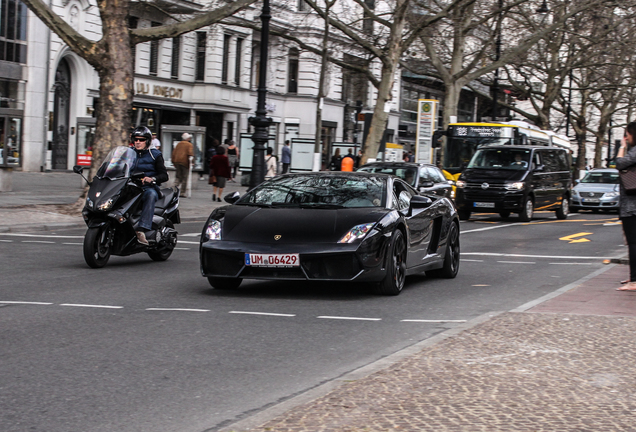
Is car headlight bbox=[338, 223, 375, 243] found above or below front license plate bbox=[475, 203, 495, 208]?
above

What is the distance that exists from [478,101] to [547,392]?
262 feet

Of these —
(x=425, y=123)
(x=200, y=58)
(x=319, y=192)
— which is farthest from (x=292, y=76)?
(x=319, y=192)

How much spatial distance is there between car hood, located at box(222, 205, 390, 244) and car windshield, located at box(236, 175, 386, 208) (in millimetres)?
247

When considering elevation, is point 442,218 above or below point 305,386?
above

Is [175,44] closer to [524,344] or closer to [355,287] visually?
[355,287]

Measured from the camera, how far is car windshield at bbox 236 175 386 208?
977cm

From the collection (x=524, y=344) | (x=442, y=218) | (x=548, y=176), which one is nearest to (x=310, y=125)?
(x=548, y=176)

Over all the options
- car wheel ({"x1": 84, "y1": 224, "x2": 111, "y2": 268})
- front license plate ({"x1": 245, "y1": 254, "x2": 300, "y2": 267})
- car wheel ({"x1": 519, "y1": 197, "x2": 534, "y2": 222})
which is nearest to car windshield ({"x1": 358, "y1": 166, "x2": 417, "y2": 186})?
car wheel ({"x1": 519, "y1": 197, "x2": 534, "y2": 222})

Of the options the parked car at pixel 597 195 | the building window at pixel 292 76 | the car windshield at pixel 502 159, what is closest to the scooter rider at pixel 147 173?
the car windshield at pixel 502 159

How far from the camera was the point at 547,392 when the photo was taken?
505 centimetres

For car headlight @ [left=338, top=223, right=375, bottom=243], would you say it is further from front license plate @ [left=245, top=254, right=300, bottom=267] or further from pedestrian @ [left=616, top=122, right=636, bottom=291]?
pedestrian @ [left=616, top=122, right=636, bottom=291]

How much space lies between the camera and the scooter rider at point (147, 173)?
11.7 meters

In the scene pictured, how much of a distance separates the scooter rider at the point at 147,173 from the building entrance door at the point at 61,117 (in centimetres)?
2448

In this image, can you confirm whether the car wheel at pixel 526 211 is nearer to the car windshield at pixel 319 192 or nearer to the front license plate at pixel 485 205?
the front license plate at pixel 485 205
